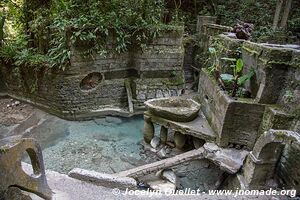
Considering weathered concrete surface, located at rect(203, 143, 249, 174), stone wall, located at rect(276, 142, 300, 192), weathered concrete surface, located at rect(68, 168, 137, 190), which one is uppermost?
weathered concrete surface, located at rect(68, 168, 137, 190)

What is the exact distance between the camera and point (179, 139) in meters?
6.64

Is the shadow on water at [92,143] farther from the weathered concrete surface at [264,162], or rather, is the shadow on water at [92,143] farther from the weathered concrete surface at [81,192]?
the weathered concrete surface at [81,192]

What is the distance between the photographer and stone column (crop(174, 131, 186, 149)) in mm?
6613

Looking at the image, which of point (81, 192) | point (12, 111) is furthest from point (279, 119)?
point (12, 111)

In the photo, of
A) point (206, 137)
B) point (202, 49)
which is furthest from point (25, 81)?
point (202, 49)

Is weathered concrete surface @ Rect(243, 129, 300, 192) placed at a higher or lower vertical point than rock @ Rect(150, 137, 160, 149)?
higher

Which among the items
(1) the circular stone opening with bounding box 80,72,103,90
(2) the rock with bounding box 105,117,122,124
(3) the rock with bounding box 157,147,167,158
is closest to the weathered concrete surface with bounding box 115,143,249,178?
(3) the rock with bounding box 157,147,167,158

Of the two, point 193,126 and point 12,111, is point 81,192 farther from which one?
point 12,111

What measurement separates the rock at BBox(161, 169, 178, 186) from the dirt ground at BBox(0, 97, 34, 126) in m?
4.80

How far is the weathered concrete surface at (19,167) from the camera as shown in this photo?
6.99ft

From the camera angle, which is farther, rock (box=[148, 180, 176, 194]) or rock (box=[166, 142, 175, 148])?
rock (box=[166, 142, 175, 148])

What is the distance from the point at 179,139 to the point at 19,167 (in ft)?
15.6

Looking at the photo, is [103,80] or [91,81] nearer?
[91,81]

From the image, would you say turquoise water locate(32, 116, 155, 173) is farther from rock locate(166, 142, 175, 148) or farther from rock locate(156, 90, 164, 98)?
rock locate(156, 90, 164, 98)
